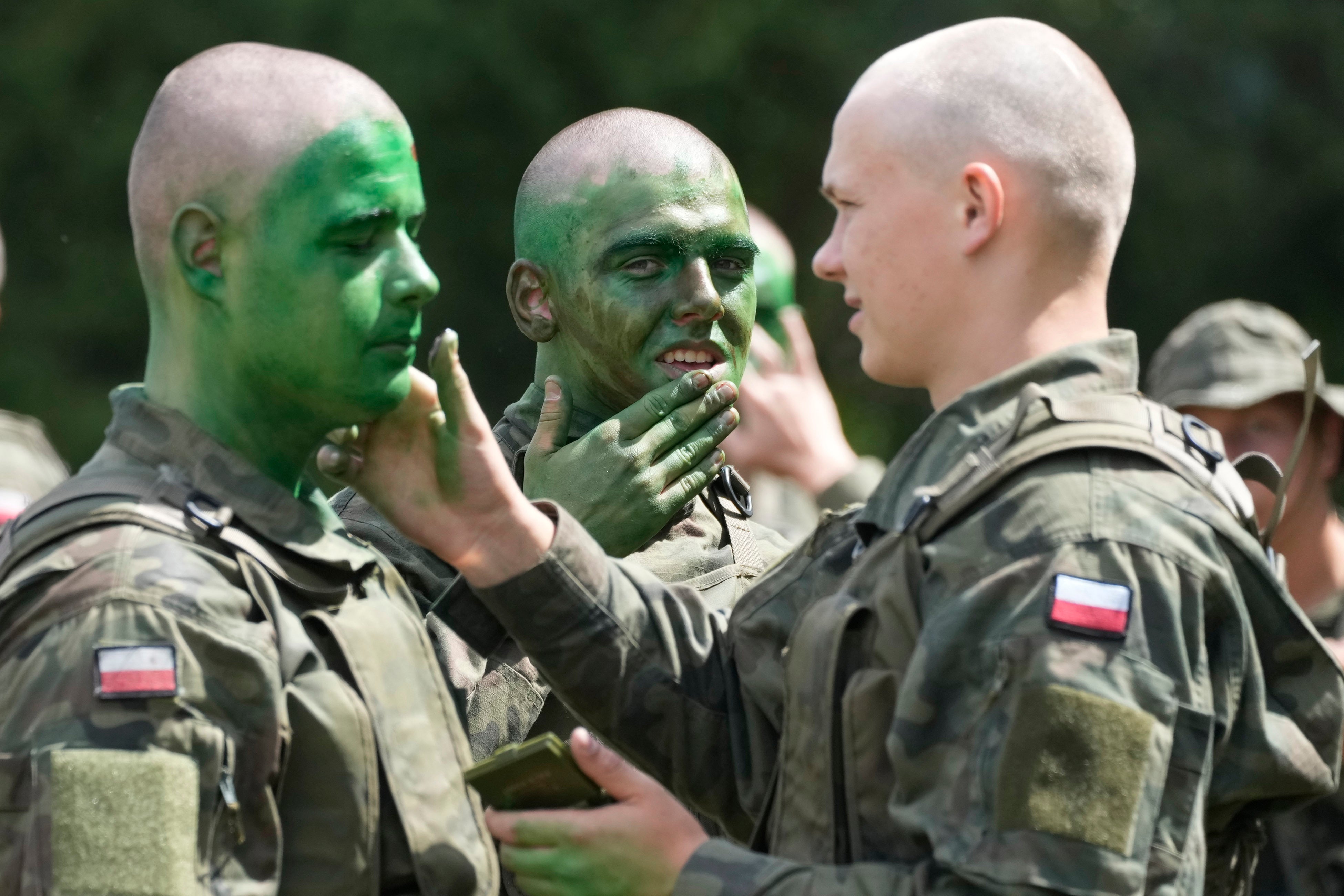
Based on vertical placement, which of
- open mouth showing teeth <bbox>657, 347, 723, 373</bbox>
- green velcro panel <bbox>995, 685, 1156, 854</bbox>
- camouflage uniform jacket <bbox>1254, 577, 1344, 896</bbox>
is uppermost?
open mouth showing teeth <bbox>657, 347, 723, 373</bbox>

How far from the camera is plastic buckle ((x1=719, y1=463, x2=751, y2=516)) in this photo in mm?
3826

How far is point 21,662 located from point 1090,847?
4.54ft

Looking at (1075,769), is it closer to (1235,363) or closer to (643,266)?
(643,266)

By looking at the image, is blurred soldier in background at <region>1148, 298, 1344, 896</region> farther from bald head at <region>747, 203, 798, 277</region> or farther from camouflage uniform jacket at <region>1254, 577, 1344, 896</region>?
bald head at <region>747, 203, 798, 277</region>

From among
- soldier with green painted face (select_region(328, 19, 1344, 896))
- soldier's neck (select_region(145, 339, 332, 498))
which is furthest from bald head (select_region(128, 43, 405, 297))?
soldier with green painted face (select_region(328, 19, 1344, 896))

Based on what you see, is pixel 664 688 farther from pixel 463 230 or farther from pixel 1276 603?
pixel 463 230

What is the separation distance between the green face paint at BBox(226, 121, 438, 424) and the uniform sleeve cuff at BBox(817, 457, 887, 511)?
13.5ft

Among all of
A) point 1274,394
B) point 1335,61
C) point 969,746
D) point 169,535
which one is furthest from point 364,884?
point 1335,61

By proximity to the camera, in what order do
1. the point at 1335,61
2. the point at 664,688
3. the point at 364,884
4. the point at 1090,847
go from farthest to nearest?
the point at 1335,61
the point at 664,688
the point at 364,884
the point at 1090,847

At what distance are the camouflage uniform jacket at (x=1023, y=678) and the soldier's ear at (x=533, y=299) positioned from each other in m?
0.86

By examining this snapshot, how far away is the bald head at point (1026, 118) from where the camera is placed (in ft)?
9.15

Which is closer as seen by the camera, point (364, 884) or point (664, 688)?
point (364, 884)

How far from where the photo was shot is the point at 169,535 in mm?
2553

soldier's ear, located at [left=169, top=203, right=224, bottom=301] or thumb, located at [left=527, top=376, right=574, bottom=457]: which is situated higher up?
soldier's ear, located at [left=169, top=203, right=224, bottom=301]
